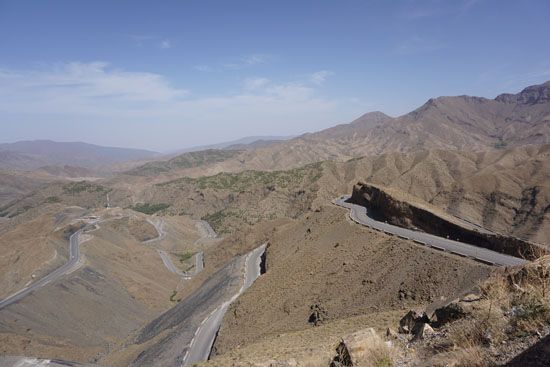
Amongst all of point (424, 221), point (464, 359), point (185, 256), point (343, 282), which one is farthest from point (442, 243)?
point (185, 256)

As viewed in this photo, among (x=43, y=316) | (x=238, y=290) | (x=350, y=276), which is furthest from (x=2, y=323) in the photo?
(x=350, y=276)

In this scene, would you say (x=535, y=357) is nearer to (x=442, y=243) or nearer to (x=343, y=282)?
(x=343, y=282)

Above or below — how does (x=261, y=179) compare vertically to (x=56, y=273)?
above

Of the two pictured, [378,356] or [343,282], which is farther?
[343,282]

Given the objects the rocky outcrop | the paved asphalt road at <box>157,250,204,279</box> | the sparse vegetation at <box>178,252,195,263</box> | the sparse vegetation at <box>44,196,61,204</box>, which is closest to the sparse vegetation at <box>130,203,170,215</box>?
the sparse vegetation at <box>44,196,61,204</box>

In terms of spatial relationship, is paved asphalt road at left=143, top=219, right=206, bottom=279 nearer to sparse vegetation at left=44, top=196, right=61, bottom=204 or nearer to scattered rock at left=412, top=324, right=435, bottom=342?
scattered rock at left=412, top=324, right=435, bottom=342

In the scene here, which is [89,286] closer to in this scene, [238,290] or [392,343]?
[238,290]

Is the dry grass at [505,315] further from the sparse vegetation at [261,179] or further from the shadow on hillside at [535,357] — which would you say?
the sparse vegetation at [261,179]
